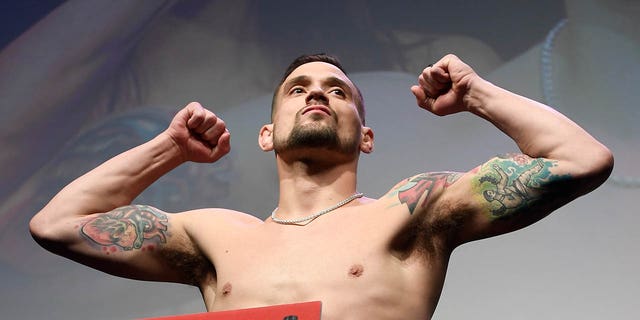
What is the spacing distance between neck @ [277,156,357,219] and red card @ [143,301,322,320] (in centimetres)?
62

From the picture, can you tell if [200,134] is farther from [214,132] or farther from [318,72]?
[318,72]

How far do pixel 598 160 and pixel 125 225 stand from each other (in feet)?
4.35

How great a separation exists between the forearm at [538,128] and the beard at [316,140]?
44 centimetres

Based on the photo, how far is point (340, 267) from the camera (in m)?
2.57

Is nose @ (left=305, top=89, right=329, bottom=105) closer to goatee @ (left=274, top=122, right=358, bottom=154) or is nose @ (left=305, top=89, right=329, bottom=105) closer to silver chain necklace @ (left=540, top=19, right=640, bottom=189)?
goatee @ (left=274, top=122, right=358, bottom=154)

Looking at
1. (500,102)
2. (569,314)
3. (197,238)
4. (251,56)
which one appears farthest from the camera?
(251,56)

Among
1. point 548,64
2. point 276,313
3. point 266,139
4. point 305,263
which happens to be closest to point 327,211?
point 305,263

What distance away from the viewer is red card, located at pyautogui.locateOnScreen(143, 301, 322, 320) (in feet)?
7.27

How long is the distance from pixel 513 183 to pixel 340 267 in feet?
1.59

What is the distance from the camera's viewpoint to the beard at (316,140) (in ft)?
9.66

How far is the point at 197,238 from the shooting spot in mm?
2887

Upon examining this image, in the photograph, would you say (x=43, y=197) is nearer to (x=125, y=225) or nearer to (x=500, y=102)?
(x=125, y=225)

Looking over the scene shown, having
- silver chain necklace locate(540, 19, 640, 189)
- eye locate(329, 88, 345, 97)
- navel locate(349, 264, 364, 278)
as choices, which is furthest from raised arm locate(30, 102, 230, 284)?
silver chain necklace locate(540, 19, 640, 189)

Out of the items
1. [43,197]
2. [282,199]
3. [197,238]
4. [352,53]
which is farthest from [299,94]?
[43,197]
